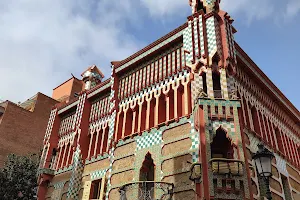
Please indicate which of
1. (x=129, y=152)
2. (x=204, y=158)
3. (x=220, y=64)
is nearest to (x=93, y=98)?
(x=129, y=152)

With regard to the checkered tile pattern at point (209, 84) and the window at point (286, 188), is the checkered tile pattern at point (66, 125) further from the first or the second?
the window at point (286, 188)

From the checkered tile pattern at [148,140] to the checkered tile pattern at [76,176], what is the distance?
3996mm

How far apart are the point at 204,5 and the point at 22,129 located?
15934mm

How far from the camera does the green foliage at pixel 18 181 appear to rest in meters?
15.7

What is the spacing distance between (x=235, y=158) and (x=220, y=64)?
3544mm

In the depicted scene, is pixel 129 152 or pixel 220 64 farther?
pixel 129 152

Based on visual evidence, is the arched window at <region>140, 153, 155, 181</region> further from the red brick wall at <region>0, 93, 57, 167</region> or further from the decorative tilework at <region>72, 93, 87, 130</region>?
the red brick wall at <region>0, 93, 57, 167</region>

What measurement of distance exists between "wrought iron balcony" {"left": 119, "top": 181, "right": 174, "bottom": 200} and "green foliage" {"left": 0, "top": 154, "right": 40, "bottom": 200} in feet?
24.4

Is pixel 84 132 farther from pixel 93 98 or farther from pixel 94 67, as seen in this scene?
pixel 94 67

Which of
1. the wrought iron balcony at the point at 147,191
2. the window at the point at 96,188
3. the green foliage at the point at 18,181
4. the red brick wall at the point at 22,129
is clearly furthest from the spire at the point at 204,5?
the red brick wall at the point at 22,129

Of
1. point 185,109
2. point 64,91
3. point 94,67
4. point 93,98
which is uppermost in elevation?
point 64,91

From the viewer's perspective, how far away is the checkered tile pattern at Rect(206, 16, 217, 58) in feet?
38.0

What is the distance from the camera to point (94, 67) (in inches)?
756

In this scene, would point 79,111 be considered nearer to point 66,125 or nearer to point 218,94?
point 66,125
